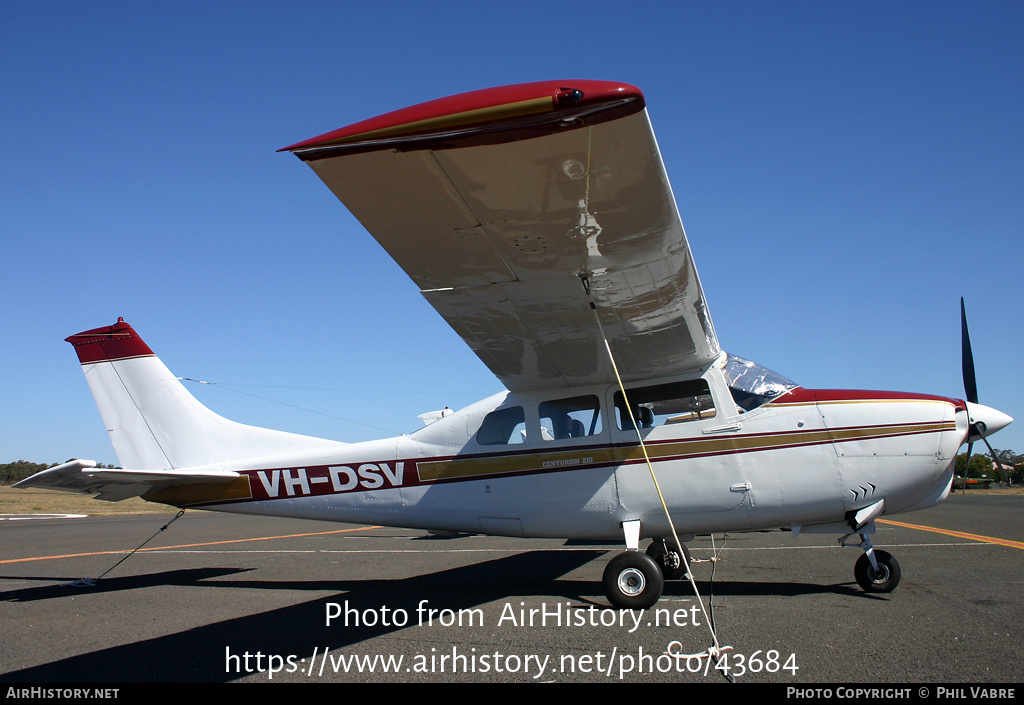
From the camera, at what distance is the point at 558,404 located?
6801 mm

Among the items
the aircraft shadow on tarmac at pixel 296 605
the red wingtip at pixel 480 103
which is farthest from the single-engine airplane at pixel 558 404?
the aircraft shadow on tarmac at pixel 296 605

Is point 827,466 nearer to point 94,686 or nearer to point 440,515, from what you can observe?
point 440,515

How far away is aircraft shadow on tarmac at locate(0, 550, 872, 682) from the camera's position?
13.2 feet

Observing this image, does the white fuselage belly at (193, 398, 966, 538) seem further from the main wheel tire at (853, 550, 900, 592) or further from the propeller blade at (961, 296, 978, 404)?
the propeller blade at (961, 296, 978, 404)

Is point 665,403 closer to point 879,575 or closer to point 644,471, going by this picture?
point 644,471

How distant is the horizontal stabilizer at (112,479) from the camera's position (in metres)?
5.81

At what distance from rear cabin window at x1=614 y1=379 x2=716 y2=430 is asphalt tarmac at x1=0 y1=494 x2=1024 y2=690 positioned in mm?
1744

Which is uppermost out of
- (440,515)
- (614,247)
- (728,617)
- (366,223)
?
(366,223)

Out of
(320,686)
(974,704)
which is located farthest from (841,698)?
(320,686)

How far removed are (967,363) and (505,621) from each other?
591cm

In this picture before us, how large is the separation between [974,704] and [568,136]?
3.40 m

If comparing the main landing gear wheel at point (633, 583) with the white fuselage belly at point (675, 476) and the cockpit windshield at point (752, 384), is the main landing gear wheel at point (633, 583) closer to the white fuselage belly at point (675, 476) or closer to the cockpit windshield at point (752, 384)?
the white fuselage belly at point (675, 476)

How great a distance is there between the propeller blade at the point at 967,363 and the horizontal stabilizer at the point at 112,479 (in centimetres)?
843

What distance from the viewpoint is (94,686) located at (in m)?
3.68
